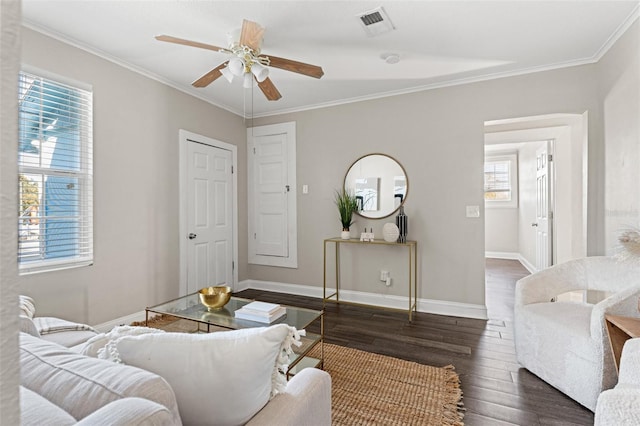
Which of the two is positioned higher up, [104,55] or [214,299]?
[104,55]

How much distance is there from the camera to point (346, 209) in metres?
3.85

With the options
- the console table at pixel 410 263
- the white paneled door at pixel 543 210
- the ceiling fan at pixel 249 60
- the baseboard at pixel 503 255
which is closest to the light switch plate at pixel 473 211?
the console table at pixel 410 263

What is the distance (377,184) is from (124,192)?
271cm

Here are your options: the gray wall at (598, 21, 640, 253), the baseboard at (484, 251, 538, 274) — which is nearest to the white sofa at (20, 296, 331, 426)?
the gray wall at (598, 21, 640, 253)

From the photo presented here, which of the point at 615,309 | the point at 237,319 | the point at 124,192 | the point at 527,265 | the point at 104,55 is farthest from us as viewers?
the point at 527,265

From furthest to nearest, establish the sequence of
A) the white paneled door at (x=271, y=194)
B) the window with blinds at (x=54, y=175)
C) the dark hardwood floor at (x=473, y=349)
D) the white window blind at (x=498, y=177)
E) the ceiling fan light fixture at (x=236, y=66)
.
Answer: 1. the white window blind at (x=498, y=177)
2. the white paneled door at (x=271, y=194)
3. the window with blinds at (x=54, y=175)
4. the ceiling fan light fixture at (x=236, y=66)
5. the dark hardwood floor at (x=473, y=349)

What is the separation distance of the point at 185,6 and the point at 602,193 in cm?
371

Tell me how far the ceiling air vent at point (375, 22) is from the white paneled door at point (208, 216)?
7.81 feet

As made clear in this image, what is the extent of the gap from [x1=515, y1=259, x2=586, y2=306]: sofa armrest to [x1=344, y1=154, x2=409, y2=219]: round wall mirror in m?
1.64

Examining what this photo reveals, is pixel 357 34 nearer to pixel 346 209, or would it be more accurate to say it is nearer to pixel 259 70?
pixel 259 70

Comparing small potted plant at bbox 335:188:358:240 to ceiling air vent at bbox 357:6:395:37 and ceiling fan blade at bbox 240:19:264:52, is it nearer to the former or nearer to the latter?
ceiling air vent at bbox 357:6:395:37

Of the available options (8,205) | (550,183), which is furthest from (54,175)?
(550,183)

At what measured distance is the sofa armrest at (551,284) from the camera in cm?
232

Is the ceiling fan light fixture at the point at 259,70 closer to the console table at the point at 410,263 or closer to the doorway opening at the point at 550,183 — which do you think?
the console table at the point at 410,263
